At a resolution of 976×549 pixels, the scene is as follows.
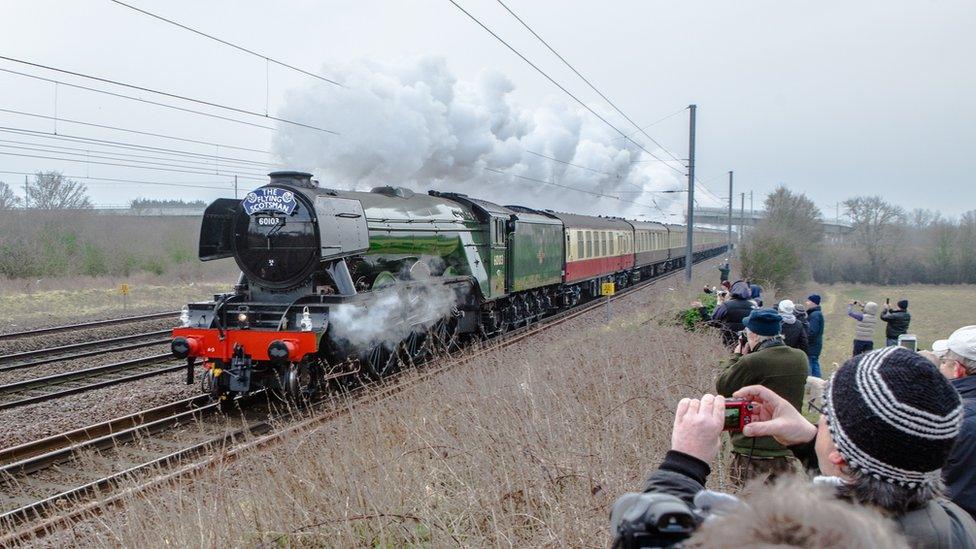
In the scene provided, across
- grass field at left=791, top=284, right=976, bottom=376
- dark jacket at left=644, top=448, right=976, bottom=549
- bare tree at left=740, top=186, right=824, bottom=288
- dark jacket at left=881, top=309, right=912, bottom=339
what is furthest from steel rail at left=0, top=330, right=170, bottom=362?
bare tree at left=740, top=186, right=824, bottom=288

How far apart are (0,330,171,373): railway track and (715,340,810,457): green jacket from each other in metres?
11.7

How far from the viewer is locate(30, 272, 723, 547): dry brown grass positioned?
3855 mm

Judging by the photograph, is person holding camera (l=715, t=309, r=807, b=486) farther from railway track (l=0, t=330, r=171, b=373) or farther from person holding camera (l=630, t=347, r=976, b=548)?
railway track (l=0, t=330, r=171, b=373)

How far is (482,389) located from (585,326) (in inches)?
379

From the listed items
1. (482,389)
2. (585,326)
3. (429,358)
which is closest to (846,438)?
(482,389)

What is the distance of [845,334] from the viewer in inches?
1019

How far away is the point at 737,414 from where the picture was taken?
2.30 metres

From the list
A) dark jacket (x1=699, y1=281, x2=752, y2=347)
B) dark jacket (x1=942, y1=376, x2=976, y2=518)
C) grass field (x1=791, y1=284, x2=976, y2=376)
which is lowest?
grass field (x1=791, y1=284, x2=976, y2=376)

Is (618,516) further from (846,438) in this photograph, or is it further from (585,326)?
(585,326)

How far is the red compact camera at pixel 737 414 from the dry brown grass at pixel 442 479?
54.0 inches

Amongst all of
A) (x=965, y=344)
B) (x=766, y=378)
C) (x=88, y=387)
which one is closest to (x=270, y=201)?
(x=88, y=387)

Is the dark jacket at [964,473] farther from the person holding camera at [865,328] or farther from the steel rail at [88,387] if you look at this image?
the steel rail at [88,387]

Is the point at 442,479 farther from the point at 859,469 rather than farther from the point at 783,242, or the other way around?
the point at 783,242

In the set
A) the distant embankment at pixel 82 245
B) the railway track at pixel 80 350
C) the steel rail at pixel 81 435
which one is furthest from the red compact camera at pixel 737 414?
the distant embankment at pixel 82 245
